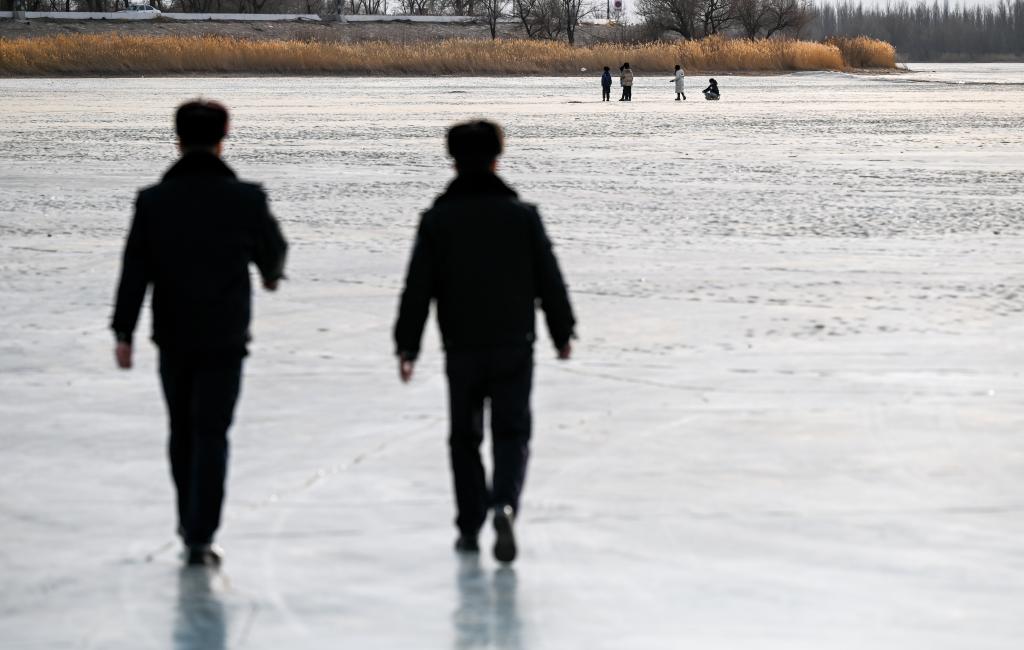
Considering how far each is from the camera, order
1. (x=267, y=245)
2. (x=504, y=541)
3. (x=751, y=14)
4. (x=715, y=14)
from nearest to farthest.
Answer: (x=504, y=541) → (x=267, y=245) → (x=751, y=14) → (x=715, y=14)

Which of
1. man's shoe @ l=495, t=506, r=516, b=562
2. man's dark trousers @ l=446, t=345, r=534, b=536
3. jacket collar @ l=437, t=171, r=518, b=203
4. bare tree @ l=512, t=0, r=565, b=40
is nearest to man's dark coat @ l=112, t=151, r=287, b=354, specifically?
jacket collar @ l=437, t=171, r=518, b=203

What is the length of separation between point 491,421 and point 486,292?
405mm

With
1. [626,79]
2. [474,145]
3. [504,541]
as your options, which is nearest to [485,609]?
[504,541]

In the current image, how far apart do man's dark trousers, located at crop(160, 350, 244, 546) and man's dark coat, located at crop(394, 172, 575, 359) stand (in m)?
0.56

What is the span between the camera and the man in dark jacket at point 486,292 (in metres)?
5.27

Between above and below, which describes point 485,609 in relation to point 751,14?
below

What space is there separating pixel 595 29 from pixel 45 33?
5566 centimetres

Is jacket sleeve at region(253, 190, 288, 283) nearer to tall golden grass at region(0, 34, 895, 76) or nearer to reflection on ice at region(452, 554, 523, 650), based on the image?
reflection on ice at region(452, 554, 523, 650)

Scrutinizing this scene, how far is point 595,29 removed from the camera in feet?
513

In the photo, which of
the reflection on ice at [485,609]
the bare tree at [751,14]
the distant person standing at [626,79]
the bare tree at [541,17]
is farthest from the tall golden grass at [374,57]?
the reflection on ice at [485,609]

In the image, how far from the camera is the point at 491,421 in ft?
17.8

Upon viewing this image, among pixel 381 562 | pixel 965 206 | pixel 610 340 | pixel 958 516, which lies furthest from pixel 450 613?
pixel 965 206

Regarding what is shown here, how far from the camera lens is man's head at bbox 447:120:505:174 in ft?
17.4

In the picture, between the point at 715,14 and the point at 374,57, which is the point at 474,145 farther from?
the point at 715,14
